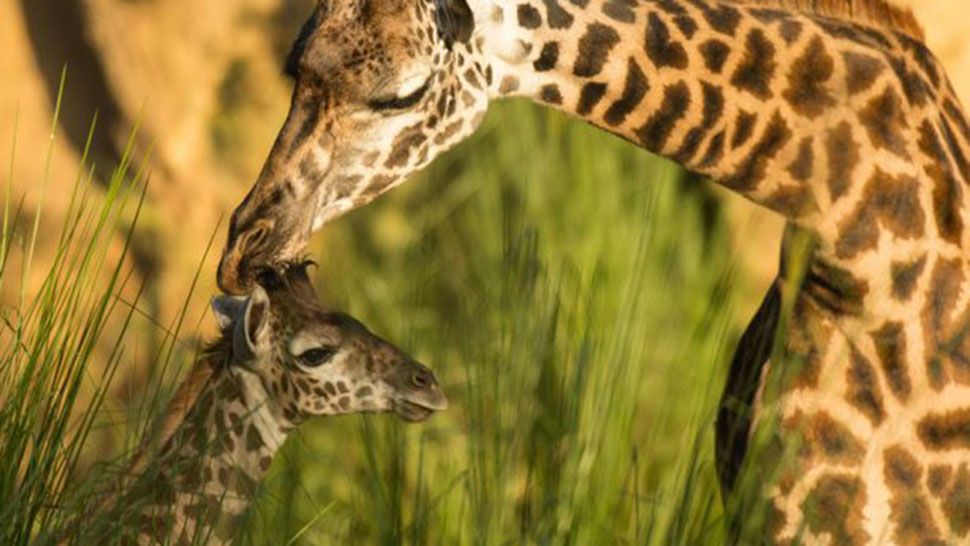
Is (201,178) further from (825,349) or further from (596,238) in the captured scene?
(825,349)

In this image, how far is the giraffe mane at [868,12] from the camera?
198 inches

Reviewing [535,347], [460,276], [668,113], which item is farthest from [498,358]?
[460,276]

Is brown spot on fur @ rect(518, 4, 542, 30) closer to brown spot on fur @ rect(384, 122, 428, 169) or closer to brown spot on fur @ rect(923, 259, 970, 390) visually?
brown spot on fur @ rect(384, 122, 428, 169)

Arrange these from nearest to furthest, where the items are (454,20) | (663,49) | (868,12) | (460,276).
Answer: (454,20) → (663,49) → (868,12) → (460,276)

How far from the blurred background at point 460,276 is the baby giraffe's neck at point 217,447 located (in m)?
0.08

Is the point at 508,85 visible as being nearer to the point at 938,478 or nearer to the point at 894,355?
the point at 894,355

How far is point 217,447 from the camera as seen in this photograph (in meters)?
5.59

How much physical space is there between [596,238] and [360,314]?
674 mm

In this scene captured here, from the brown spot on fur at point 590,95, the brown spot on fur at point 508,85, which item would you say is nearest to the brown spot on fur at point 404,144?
the brown spot on fur at point 508,85

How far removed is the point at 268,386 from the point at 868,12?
1.47 meters

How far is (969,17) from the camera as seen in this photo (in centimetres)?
749

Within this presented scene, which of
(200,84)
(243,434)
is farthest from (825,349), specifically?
(200,84)

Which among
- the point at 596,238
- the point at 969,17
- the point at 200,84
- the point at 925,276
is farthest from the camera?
the point at 200,84

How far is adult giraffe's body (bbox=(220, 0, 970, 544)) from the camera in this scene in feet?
15.4
